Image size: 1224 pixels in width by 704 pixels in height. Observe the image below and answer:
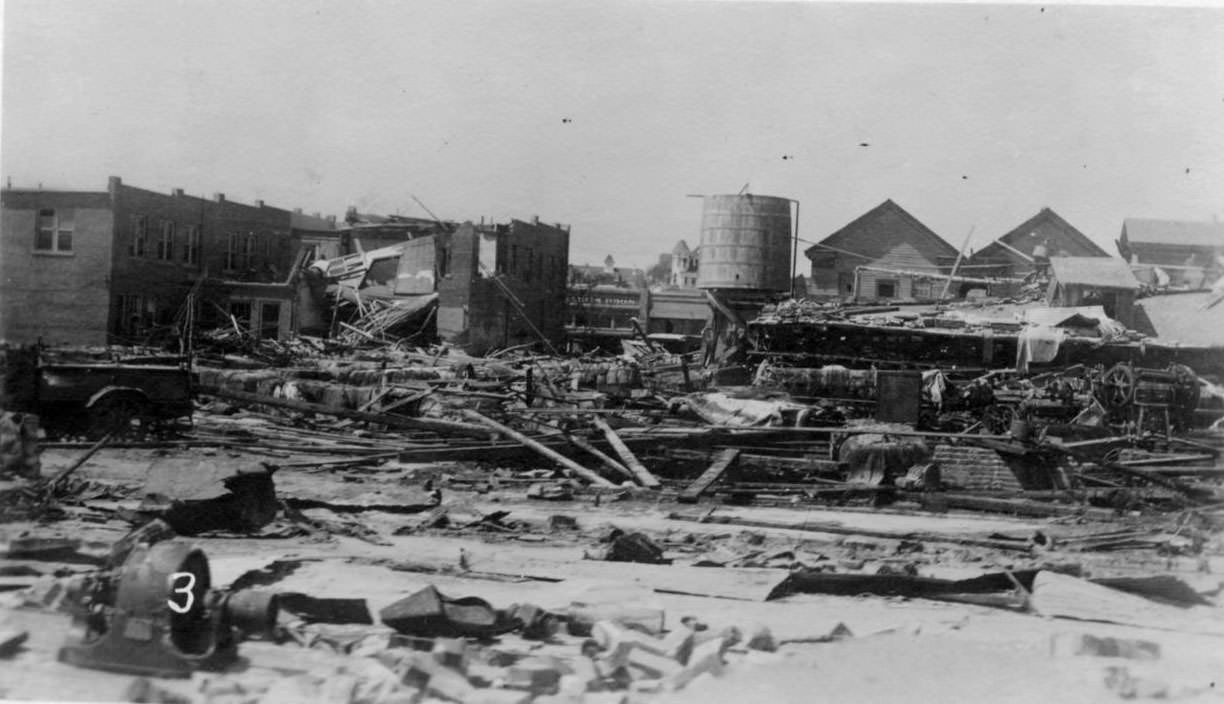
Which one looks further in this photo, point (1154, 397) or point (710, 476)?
point (1154, 397)

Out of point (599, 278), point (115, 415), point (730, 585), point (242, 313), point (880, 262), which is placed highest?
point (599, 278)

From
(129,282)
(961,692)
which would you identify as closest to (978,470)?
(961,692)

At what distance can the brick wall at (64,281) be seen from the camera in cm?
1528

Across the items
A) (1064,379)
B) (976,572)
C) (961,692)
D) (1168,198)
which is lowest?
(961,692)

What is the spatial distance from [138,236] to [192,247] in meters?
3.37

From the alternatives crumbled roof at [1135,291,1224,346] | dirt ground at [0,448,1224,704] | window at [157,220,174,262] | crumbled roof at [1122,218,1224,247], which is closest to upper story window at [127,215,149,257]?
window at [157,220,174,262]

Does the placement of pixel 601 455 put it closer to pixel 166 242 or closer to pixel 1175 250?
pixel 1175 250

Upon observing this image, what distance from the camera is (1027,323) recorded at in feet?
57.4

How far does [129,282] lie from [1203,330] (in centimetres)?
2224

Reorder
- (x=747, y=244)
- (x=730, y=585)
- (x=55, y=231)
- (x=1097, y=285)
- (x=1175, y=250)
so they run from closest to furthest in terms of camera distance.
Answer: (x=730, y=585)
(x=1175, y=250)
(x=1097, y=285)
(x=55, y=231)
(x=747, y=244)

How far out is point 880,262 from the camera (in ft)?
79.0

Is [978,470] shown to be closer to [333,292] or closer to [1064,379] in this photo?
[1064,379]

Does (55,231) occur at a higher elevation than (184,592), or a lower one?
higher

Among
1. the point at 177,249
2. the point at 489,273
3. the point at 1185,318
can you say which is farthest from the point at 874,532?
the point at 177,249
